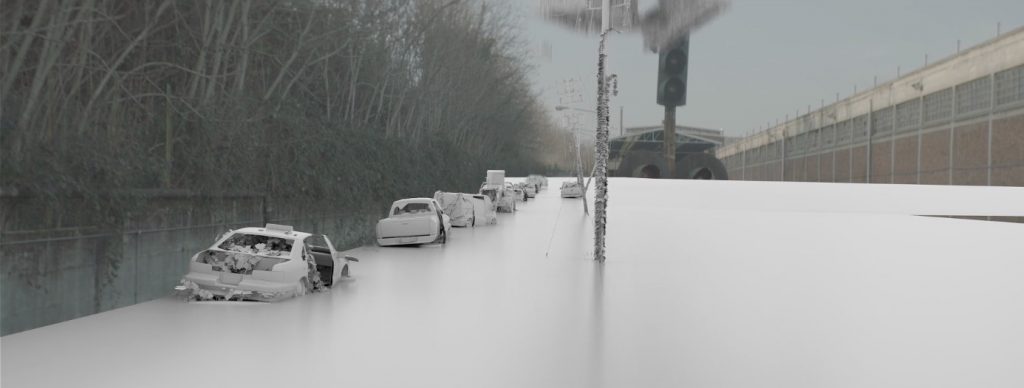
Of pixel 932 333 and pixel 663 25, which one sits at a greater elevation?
pixel 663 25

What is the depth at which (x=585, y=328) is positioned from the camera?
10.1 metres

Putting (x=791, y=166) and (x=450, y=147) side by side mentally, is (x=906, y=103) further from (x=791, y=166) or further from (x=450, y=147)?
(x=450, y=147)

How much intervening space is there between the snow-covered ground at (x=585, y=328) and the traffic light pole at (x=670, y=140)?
65210mm

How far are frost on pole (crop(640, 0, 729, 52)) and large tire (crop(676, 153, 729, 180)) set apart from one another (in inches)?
773

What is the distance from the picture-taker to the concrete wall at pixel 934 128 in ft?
161

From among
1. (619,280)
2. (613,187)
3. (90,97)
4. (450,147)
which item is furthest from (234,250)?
(613,187)

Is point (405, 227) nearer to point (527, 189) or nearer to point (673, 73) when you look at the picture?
point (527, 189)

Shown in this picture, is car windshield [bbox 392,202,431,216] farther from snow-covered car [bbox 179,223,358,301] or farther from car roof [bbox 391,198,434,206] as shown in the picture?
snow-covered car [bbox 179,223,358,301]

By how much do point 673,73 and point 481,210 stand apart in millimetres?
49288

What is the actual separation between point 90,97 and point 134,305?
2692mm

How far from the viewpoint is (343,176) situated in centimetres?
2225

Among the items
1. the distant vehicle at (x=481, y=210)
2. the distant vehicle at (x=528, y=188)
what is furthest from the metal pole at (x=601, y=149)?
the distant vehicle at (x=528, y=188)

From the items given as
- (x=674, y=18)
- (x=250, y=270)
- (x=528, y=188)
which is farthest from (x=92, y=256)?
(x=528, y=188)

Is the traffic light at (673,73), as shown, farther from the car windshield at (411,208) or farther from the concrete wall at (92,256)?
the concrete wall at (92,256)
